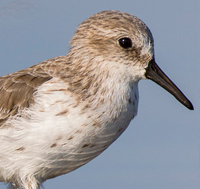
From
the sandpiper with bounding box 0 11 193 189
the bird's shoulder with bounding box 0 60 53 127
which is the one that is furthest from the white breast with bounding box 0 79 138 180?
the bird's shoulder with bounding box 0 60 53 127

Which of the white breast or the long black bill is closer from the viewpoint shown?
the white breast

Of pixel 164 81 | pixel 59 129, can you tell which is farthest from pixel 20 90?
pixel 164 81

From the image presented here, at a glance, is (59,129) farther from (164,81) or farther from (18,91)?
(164,81)

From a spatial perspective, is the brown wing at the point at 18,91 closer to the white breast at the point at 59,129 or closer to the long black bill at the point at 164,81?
the white breast at the point at 59,129

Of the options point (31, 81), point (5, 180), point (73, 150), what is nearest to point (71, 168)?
point (73, 150)

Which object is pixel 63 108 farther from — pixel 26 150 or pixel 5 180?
pixel 5 180

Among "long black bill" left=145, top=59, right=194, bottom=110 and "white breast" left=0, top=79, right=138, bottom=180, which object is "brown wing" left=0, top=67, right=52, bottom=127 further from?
"long black bill" left=145, top=59, right=194, bottom=110

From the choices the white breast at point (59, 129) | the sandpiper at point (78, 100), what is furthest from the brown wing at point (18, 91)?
the white breast at point (59, 129)
